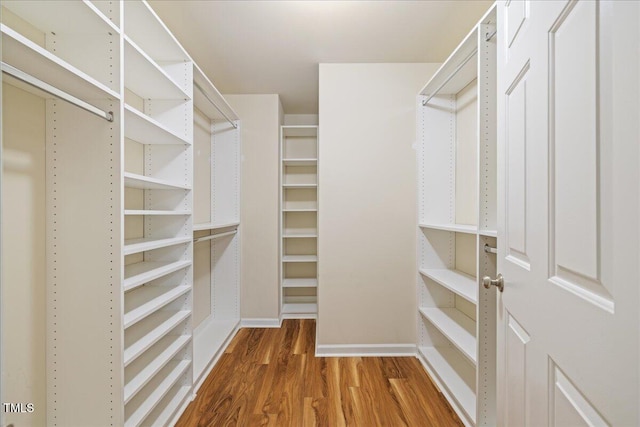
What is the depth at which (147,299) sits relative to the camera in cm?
A: 176

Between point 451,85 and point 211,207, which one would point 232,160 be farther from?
point 451,85

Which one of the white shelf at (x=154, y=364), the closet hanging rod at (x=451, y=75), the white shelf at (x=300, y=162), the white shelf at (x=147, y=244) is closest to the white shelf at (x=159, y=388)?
the white shelf at (x=154, y=364)

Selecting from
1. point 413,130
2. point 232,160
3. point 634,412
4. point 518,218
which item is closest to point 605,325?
point 634,412

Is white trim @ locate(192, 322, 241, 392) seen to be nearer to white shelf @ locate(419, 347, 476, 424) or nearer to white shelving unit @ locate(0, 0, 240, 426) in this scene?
white shelving unit @ locate(0, 0, 240, 426)

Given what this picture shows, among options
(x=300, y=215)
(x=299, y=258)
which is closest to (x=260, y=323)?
(x=299, y=258)

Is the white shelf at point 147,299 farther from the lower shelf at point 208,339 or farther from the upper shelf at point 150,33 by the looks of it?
the upper shelf at point 150,33

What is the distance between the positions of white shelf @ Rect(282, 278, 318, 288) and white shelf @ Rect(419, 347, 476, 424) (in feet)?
4.57

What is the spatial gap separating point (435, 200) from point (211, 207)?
2232 mm

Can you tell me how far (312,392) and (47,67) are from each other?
217 centimetres

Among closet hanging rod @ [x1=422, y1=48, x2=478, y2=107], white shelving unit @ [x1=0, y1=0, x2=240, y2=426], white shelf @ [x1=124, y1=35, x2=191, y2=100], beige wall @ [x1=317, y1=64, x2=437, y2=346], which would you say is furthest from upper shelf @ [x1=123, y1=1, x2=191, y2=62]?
closet hanging rod @ [x1=422, y1=48, x2=478, y2=107]

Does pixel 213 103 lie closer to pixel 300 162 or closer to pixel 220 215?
pixel 220 215

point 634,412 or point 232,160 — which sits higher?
point 232,160

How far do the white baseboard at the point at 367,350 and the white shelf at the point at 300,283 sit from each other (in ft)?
2.99

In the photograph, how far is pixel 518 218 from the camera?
988mm
